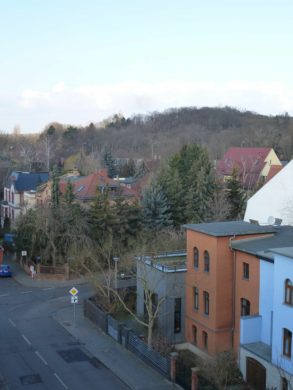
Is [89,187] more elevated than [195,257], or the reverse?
[89,187]

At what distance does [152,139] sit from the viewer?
17025cm

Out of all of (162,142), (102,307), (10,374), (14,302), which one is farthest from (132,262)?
(162,142)

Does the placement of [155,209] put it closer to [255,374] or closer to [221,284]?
[221,284]

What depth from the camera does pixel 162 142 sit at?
153 metres

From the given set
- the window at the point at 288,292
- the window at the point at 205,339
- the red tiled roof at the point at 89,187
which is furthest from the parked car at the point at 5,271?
the window at the point at 288,292

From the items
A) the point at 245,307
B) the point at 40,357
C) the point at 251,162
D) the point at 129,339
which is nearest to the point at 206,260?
the point at 245,307

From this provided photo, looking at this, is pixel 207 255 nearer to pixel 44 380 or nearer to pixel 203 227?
pixel 203 227

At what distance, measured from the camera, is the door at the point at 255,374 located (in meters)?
21.8

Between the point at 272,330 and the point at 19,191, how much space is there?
48.8 meters

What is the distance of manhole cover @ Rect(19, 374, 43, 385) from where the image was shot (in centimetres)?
2336

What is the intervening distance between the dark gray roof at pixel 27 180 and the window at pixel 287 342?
4973cm

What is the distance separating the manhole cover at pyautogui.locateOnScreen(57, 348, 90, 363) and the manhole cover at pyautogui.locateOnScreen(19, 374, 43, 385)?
2285 mm

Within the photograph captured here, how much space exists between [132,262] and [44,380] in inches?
553

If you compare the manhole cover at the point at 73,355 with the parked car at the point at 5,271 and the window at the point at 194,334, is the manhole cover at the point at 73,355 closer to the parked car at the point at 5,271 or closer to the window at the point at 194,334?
the window at the point at 194,334
